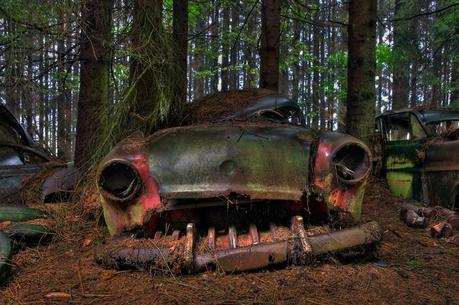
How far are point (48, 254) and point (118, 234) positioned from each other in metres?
0.90

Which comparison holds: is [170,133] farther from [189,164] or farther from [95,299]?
[95,299]

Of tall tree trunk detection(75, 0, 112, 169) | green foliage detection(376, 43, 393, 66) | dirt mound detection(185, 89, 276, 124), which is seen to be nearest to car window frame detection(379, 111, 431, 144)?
dirt mound detection(185, 89, 276, 124)

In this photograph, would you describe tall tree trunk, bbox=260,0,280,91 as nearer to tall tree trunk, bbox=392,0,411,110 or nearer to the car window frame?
the car window frame

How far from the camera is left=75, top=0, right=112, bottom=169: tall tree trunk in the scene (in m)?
5.81

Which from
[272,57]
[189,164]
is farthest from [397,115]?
[189,164]

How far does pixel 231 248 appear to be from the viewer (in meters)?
2.84

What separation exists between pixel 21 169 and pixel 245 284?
4221 millimetres

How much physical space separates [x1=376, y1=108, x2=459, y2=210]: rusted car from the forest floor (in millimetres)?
2302

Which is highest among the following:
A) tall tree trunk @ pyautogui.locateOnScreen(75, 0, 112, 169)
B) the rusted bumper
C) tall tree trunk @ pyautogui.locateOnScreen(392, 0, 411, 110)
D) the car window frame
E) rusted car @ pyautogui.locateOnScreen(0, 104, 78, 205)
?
tall tree trunk @ pyautogui.locateOnScreen(392, 0, 411, 110)

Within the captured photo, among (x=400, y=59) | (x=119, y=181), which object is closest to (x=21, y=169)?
(x=119, y=181)

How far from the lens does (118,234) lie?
317 cm

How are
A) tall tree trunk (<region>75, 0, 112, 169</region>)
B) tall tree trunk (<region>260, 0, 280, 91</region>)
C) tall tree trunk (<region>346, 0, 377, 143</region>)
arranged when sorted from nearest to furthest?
tall tree trunk (<region>75, 0, 112, 169</region>)
tall tree trunk (<region>346, 0, 377, 143</region>)
tall tree trunk (<region>260, 0, 280, 91</region>)

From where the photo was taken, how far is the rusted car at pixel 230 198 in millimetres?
2861

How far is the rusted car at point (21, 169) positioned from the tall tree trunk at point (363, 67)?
13.4 ft
